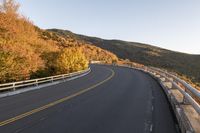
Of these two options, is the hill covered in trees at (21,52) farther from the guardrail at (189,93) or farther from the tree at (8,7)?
the guardrail at (189,93)

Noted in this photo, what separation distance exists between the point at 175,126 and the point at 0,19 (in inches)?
1333

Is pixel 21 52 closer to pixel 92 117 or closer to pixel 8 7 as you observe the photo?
pixel 8 7

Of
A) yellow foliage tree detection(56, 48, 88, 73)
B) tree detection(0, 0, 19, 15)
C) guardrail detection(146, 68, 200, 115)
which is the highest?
tree detection(0, 0, 19, 15)

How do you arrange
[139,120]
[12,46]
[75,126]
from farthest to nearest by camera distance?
[12,46] < [139,120] < [75,126]

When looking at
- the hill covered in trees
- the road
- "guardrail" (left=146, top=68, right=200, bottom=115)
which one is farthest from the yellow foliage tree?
the road

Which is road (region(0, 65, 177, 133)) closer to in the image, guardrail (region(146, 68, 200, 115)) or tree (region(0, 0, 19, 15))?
guardrail (region(146, 68, 200, 115))

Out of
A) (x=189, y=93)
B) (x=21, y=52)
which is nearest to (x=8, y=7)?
(x=21, y=52)

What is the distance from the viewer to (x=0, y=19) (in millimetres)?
40188

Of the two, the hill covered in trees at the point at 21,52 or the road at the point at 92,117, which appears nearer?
the road at the point at 92,117

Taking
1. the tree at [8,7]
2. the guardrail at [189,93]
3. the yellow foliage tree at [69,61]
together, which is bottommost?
the yellow foliage tree at [69,61]

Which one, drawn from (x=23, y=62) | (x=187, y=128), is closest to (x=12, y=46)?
(x=23, y=62)

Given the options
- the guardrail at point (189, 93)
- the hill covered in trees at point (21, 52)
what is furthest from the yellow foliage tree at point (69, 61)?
the guardrail at point (189, 93)

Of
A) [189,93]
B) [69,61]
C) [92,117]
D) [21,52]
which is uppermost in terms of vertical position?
[21,52]

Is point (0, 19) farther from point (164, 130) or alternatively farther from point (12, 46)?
point (164, 130)
